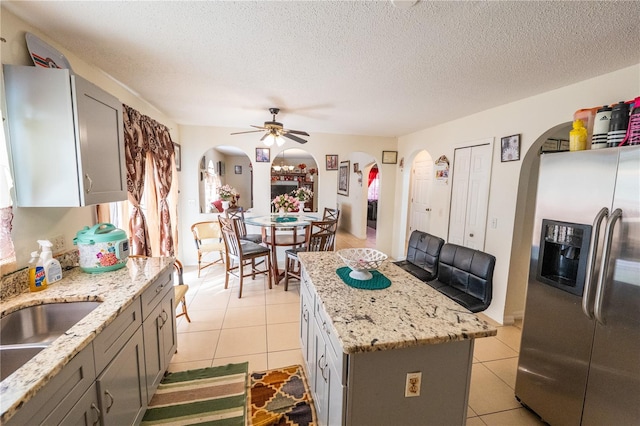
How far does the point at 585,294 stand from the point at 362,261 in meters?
1.17

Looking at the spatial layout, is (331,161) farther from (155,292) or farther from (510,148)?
(155,292)

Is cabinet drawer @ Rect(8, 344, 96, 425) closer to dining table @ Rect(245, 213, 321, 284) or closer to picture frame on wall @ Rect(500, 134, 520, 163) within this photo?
dining table @ Rect(245, 213, 321, 284)

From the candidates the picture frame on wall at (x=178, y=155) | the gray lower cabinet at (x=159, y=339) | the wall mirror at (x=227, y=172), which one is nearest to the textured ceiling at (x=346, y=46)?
the picture frame on wall at (x=178, y=155)

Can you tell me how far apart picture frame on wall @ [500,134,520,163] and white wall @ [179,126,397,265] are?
2.24 meters

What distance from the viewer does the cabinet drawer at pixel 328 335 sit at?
3.73ft

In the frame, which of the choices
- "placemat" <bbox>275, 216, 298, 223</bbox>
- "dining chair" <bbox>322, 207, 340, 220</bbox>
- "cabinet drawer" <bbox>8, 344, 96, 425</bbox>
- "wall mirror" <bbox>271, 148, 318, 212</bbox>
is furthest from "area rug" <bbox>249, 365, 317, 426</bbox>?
"wall mirror" <bbox>271, 148, 318, 212</bbox>

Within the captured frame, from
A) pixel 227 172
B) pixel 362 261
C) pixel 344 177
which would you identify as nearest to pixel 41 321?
pixel 362 261

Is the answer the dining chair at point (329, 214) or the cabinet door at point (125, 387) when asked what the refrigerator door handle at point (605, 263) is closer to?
the cabinet door at point (125, 387)

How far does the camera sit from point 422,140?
4.29 metres

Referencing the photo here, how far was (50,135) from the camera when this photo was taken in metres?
1.45

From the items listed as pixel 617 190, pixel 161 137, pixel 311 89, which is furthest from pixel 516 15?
pixel 161 137

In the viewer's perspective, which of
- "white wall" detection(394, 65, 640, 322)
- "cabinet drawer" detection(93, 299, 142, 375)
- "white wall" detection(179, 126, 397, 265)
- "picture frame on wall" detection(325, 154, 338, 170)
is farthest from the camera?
"picture frame on wall" detection(325, 154, 338, 170)

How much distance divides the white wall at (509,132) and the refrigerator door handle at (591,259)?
1.32 m

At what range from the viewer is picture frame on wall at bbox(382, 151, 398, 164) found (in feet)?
16.3
